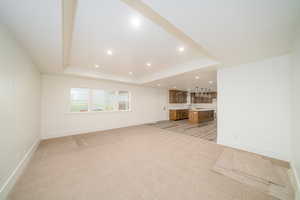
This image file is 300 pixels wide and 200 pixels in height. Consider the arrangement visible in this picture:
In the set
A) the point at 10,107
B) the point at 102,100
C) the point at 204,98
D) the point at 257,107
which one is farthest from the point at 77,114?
the point at 204,98

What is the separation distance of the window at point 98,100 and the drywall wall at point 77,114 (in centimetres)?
22

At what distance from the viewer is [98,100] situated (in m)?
5.10

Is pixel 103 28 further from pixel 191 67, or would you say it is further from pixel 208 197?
pixel 208 197

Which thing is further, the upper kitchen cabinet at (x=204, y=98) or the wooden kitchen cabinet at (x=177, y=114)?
the upper kitchen cabinet at (x=204, y=98)

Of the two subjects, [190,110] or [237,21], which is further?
[190,110]

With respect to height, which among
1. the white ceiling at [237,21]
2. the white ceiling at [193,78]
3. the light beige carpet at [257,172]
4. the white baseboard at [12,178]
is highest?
the white ceiling at [237,21]

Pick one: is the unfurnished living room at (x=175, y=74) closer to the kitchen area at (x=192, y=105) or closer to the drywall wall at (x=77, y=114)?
the drywall wall at (x=77, y=114)

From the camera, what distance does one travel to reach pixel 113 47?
2.55 meters

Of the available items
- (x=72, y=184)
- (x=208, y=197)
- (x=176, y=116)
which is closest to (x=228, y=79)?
(x=208, y=197)

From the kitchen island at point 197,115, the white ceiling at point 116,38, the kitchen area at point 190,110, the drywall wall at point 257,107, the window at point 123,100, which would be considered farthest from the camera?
the kitchen island at point 197,115

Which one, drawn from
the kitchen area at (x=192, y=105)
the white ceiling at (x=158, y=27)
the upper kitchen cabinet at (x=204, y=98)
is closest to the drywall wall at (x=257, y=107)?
the white ceiling at (x=158, y=27)

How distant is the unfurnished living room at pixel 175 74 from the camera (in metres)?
1.42

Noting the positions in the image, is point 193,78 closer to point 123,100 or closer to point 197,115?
point 197,115

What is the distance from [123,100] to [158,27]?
4.69 meters
